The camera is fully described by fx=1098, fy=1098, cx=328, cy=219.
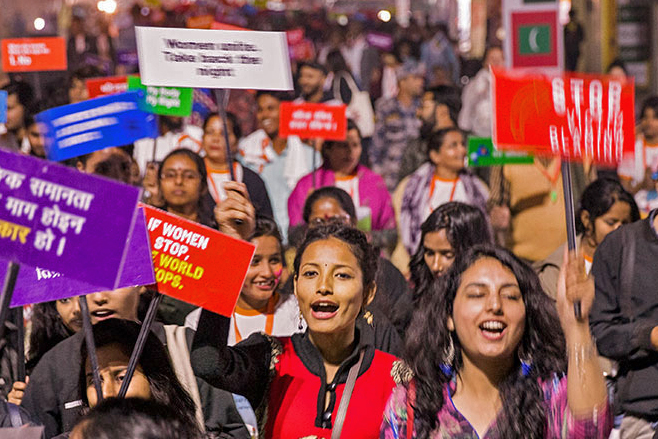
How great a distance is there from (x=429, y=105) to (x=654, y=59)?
730 cm

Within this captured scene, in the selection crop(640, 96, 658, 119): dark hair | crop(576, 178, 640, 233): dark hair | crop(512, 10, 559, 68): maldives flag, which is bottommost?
crop(576, 178, 640, 233): dark hair

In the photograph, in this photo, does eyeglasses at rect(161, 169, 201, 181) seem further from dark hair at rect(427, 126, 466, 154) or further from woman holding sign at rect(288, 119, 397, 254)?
dark hair at rect(427, 126, 466, 154)

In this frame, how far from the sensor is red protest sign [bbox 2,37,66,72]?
988cm

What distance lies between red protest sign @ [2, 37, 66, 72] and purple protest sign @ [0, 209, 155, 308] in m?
6.73

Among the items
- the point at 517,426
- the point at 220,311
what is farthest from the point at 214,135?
the point at 517,426

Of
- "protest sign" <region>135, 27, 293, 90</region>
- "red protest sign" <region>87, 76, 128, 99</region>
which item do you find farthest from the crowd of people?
"red protest sign" <region>87, 76, 128, 99</region>

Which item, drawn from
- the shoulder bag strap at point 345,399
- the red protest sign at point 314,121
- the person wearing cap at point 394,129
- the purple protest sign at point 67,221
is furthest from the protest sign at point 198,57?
the person wearing cap at point 394,129

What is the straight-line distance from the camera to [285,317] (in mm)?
5051

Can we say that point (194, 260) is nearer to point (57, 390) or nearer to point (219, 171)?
point (57, 390)

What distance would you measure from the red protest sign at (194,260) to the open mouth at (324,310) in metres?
0.29

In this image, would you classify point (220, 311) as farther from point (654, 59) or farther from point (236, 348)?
point (654, 59)

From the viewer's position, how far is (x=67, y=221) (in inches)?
108

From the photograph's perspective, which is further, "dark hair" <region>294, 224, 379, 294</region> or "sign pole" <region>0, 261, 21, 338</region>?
"dark hair" <region>294, 224, 379, 294</region>

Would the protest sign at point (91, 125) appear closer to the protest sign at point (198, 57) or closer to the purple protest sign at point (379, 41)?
the protest sign at point (198, 57)
